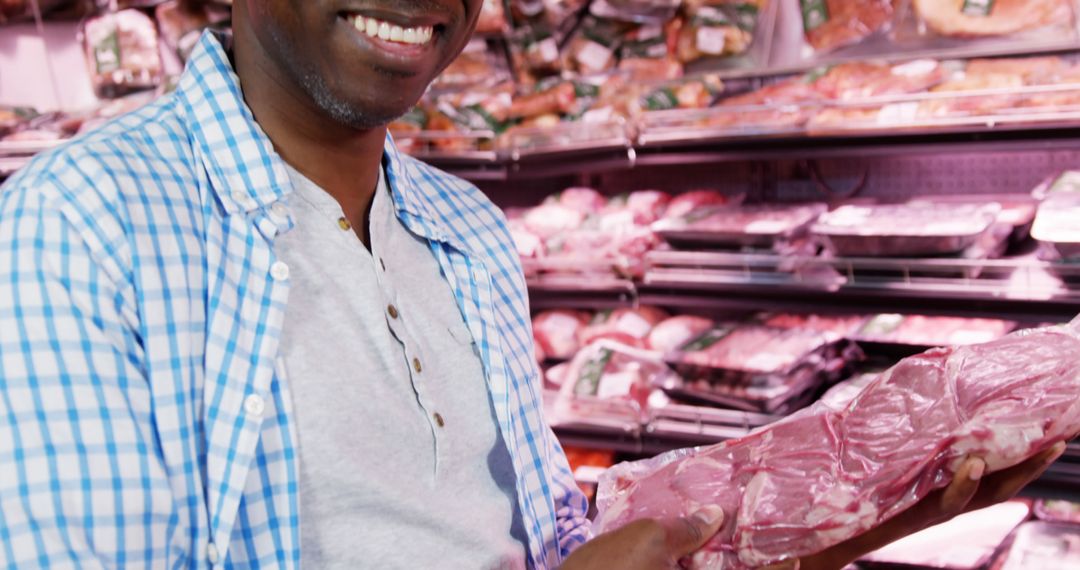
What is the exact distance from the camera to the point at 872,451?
4.08ft

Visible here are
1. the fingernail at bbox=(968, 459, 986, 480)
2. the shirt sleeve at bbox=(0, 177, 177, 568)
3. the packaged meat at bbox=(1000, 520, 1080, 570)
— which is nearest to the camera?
the shirt sleeve at bbox=(0, 177, 177, 568)

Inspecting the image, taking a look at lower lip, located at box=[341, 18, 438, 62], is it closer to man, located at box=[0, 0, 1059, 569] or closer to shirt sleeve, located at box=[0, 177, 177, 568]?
man, located at box=[0, 0, 1059, 569]

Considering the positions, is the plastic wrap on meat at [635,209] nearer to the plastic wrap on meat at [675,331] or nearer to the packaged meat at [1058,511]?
the plastic wrap on meat at [675,331]

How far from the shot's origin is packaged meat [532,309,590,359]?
3.21 metres

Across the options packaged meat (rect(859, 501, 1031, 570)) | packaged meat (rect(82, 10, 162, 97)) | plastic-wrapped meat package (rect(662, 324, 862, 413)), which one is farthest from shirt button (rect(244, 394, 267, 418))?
packaged meat (rect(82, 10, 162, 97))

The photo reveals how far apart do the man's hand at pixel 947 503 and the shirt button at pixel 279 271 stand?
0.70m

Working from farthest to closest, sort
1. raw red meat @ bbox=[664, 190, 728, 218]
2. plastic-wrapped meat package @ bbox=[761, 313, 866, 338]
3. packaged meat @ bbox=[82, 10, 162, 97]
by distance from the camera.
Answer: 1. packaged meat @ bbox=[82, 10, 162, 97]
2. raw red meat @ bbox=[664, 190, 728, 218]
3. plastic-wrapped meat package @ bbox=[761, 313, 866, 338]

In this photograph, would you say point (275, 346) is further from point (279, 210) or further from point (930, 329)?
point (930, 329)

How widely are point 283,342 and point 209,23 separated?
2783 millimetres

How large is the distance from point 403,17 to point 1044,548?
2.08 m

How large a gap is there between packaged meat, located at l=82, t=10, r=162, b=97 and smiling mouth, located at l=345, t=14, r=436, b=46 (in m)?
2.74

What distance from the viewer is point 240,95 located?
109cm

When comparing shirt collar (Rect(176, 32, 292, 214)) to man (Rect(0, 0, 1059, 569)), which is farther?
shirt collar (Rect(176, 32, 292, 214))

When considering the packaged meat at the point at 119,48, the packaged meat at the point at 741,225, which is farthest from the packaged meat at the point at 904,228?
the packaged meat at the point at 119,48
